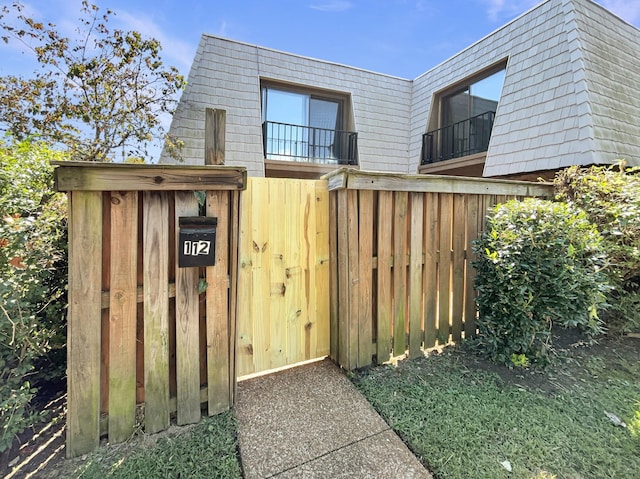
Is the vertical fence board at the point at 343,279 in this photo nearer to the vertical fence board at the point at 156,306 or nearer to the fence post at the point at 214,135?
the fence post at the point at 214,135

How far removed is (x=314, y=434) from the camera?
1884 millimetres

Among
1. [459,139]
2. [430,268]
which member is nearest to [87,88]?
[430,268]

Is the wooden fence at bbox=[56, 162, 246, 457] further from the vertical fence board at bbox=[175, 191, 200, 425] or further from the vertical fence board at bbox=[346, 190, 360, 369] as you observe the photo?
the vertical fence board at bbox=[346, 190, 360, 369]

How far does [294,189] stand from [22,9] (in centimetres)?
666

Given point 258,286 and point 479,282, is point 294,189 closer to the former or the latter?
point 258,286

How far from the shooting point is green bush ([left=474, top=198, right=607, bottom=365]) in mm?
2475

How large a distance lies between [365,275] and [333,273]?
0.95ft

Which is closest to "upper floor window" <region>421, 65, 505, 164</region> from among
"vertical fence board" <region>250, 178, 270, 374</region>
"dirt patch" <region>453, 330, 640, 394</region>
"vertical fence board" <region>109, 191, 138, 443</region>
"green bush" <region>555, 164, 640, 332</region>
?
"green bush" <region>555, 164, 640, 332</region>

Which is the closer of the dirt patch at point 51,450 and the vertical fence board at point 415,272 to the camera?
the dirt patch at point 51,450

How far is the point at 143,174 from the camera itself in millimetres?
1742

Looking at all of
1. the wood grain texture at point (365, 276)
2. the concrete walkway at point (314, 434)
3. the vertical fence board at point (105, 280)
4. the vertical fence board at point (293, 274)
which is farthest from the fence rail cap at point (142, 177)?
the concrete walkway at point (314, 434)

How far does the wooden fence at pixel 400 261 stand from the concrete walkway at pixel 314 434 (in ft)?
1.41

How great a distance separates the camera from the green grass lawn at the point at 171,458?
5.15 feet

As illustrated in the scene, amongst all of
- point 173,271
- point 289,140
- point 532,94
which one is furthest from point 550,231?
point 289,140
